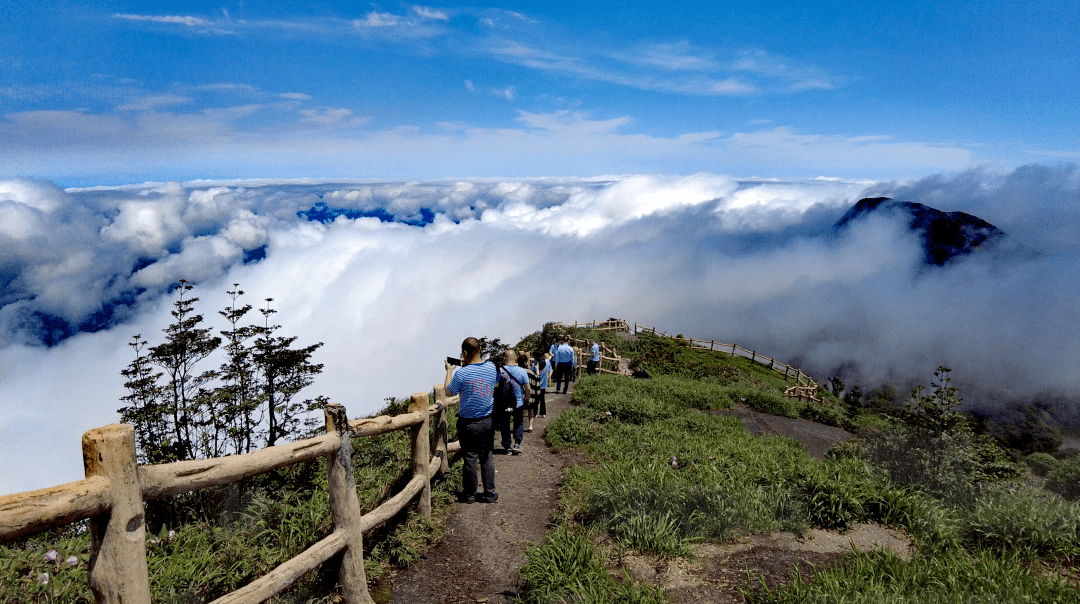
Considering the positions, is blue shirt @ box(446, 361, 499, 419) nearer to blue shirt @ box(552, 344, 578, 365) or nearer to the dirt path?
the dirt path

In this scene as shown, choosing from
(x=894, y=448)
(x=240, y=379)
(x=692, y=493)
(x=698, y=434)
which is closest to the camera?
(x=692, y=493)

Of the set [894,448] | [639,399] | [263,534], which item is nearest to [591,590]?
[263,534]

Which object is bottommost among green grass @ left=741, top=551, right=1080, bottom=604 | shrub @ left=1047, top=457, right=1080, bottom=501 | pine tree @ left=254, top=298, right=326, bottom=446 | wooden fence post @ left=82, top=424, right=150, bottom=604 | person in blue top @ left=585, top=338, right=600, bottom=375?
pine tree @ left=254, top=298, right=326, bottom=446

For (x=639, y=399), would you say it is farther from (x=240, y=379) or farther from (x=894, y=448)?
(x=240, y=379)

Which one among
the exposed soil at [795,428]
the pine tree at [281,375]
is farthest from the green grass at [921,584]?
the pine tree at [281,375]

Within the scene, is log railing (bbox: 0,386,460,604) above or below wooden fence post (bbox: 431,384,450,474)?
above

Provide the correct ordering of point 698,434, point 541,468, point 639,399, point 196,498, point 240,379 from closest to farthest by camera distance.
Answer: point 196,498 < point 541,468 < point 698,434 < point 639,399 < point 240,379

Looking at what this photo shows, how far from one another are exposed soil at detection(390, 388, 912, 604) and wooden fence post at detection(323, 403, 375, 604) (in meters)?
0.52

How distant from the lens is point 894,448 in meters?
7.82

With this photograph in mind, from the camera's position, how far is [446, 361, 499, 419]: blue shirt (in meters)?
7.01

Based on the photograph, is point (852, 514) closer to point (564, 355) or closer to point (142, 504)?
point (142, 504)

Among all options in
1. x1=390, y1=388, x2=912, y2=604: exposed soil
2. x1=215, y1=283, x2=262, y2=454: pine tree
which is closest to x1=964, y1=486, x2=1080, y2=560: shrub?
x1=390, y1=388, x2=912, y2=604: exposed soil

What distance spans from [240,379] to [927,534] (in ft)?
105

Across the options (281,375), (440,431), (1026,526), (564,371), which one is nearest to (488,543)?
(440,431)
